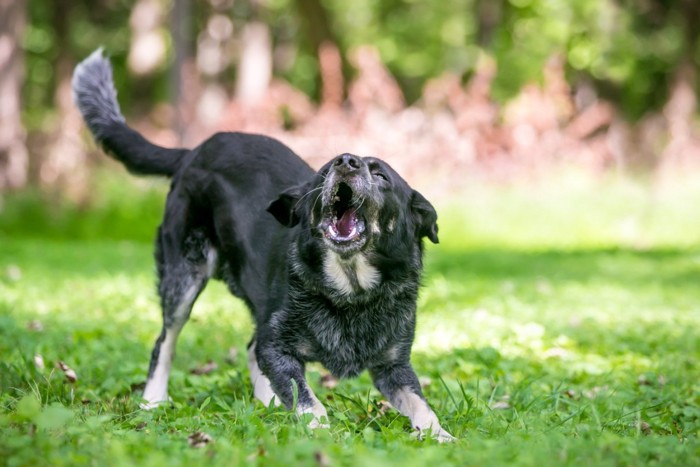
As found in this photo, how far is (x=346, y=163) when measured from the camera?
14.9 ft

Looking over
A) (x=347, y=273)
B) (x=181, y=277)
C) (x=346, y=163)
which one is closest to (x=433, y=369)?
(x=347, y=273)

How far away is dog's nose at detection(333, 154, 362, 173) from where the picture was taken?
453 centimetres

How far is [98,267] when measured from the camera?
37.5 feet

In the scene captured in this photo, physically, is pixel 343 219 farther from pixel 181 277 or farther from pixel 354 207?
pixel 181 277

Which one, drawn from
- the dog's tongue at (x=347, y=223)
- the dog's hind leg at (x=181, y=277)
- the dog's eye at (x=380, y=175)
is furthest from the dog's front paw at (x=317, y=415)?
the dog's hind leg at (x=181, y=277)

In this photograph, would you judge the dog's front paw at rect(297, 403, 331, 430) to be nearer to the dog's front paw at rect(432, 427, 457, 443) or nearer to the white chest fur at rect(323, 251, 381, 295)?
the dog's front paw at rect(432, 427, 457, 443)

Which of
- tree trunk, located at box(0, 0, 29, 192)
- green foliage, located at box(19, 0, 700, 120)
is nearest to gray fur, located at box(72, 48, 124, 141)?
tree trunk, located at box(0, 0, 29, 192)

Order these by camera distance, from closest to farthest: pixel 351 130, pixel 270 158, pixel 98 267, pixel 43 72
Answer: pixel 270 158, pixel 98 267, pixel 351 130, pixel 43 72

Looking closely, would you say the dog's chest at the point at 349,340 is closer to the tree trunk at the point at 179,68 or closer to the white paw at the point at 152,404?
the white paw at the point at 152,404

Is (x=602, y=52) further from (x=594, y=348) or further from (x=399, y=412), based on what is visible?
(x=399, y=412)

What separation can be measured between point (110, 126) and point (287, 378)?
279cm

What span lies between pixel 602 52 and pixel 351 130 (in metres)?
10.9

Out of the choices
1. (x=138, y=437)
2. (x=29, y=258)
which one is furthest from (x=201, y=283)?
(x=29, y=258)

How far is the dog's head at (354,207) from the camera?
4.59 m
